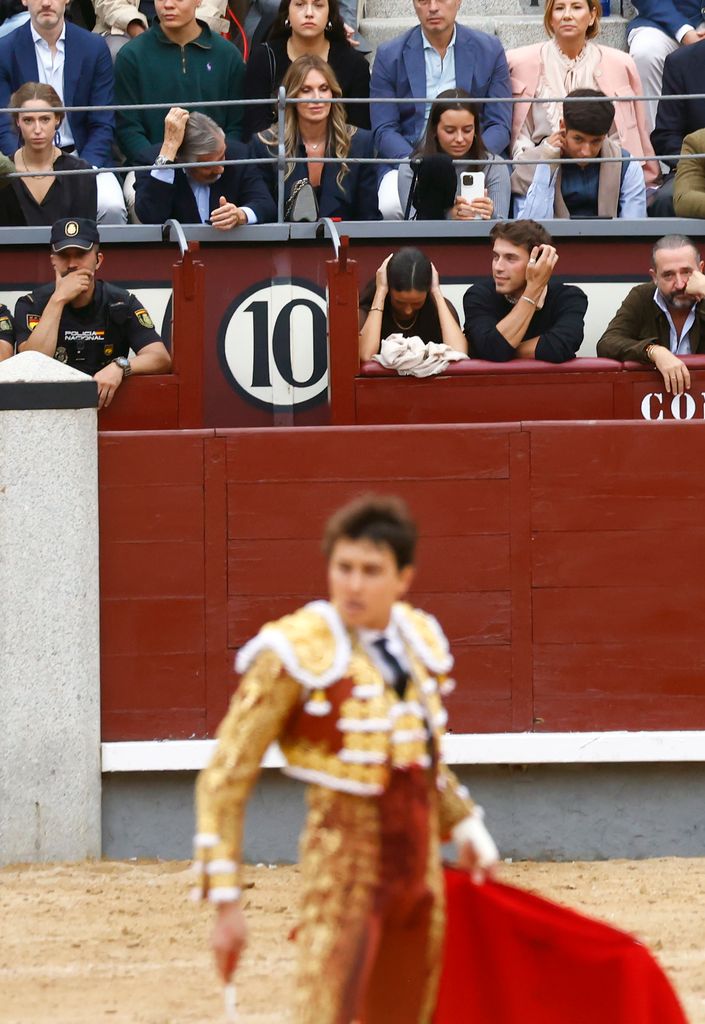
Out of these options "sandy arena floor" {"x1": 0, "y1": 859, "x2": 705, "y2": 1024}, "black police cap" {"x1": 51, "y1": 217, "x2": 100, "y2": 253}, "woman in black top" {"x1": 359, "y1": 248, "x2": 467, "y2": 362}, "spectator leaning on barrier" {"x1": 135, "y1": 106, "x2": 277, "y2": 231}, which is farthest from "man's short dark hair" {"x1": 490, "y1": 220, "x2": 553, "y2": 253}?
"sandy arena floor" {"x1": 0, "y1": 859, "x2": 705, "y2": 1024}

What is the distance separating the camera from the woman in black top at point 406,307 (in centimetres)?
621

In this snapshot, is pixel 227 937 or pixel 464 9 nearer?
pixel 227 937

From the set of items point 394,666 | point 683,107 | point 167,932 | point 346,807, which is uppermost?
point 683,107

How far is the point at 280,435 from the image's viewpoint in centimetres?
585

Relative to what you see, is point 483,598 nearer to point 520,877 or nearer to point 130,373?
point 520,877

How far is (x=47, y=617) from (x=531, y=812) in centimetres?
169

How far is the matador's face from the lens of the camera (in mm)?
2979

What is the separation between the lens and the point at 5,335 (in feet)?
20.8

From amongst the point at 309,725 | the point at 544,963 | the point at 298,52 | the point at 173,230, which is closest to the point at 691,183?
the point at 298,52

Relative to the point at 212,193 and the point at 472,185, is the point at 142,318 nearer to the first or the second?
the point at 212,193

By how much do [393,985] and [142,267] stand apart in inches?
177

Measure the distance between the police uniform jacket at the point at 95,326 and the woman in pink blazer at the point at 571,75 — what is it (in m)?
2.08

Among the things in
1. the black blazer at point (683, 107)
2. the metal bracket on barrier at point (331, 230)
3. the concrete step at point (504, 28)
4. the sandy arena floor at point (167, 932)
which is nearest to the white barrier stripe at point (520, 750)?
the sandy arena floor at point (167, 932)

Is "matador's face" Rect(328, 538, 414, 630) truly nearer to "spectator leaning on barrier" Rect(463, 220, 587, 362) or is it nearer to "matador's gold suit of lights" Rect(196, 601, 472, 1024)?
"matador's gold suit of lights" Rect(196, 601, 472, 1024)
